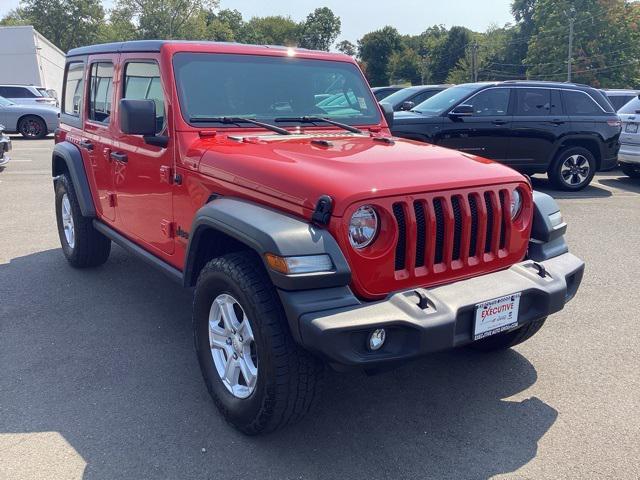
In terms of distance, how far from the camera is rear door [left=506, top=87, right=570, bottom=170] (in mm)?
9922

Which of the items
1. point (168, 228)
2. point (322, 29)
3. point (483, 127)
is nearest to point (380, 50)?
point (322, 29)

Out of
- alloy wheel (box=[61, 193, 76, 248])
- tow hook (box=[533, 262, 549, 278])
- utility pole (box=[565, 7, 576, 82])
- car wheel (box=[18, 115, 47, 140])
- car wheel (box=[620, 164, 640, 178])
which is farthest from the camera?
utility pole (box=[565, 7, 576, 82])

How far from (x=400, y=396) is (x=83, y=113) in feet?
11.8

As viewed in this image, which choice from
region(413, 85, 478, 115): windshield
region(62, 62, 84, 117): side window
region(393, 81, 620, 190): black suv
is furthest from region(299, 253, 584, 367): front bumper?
region(413, 85, 478, 115): windshield

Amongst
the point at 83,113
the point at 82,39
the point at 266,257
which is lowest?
the point at 266,257

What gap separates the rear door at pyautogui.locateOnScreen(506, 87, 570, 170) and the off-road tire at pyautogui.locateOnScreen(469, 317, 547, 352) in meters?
6.72

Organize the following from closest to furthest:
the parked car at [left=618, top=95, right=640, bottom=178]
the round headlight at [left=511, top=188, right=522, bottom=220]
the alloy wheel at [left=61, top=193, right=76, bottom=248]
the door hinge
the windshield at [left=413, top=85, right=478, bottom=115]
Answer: the round headlight at [left=511, top=188, right=522, bottom=220] → the door hinge → the alloy wheel at [left=61, top=193, right=76, bottom=248] → the windshield at [left=413, top=85, right=478, bottom=115] → the parked car at [left=618, top=95, right=640, bottom=178]

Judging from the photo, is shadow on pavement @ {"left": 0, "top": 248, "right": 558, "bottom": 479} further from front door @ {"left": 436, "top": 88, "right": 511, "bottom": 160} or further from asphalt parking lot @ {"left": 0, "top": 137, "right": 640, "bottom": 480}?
front door @ {"left": 436, "top": 88, "right": 511, "bottom": 160}

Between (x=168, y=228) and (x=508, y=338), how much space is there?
226cm

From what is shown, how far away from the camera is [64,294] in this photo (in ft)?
16.3

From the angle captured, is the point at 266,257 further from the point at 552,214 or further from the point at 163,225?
the point at 552,214

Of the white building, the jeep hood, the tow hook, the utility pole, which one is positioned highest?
the utility pole

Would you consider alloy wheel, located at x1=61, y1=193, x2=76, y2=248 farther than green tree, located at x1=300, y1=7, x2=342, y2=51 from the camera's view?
No

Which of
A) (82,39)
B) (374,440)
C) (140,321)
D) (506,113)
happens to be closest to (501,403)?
(374,440)
